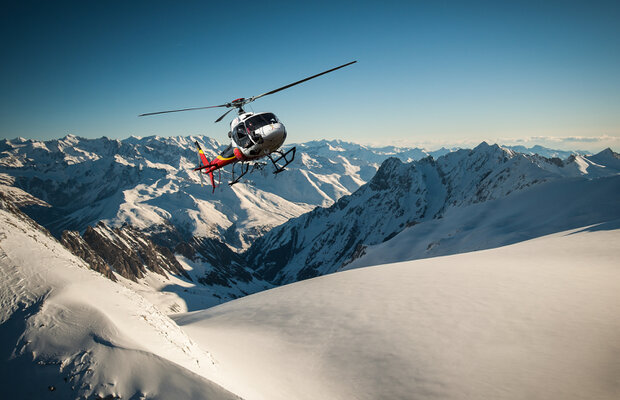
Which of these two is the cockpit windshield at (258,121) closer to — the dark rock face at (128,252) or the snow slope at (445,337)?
the snow slope at (445,337)

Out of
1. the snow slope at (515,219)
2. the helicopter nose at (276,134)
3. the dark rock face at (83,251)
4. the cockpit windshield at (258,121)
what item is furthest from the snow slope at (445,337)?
the dark rock face at (83,251)

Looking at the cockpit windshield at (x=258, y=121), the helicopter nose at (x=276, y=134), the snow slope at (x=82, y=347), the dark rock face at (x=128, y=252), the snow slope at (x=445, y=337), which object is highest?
the cockpit windshield at (x=258, y=121)

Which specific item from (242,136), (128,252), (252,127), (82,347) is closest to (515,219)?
(252,127)

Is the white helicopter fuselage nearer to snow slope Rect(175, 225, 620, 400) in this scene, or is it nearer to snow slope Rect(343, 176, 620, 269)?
snow slope Rect(175, 225, 620, 400)

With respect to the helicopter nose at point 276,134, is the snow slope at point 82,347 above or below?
below

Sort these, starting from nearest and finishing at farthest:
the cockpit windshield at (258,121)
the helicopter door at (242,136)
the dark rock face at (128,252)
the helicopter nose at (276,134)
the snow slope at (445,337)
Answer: the snow slope at (445,337) < the helicopter nose at (276,134) < the cockpit windshield at (258,121) < the helicopter door at (242,136) < the dark rock face at (128,252)

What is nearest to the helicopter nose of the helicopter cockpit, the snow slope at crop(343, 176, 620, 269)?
the helicopter cockpit
